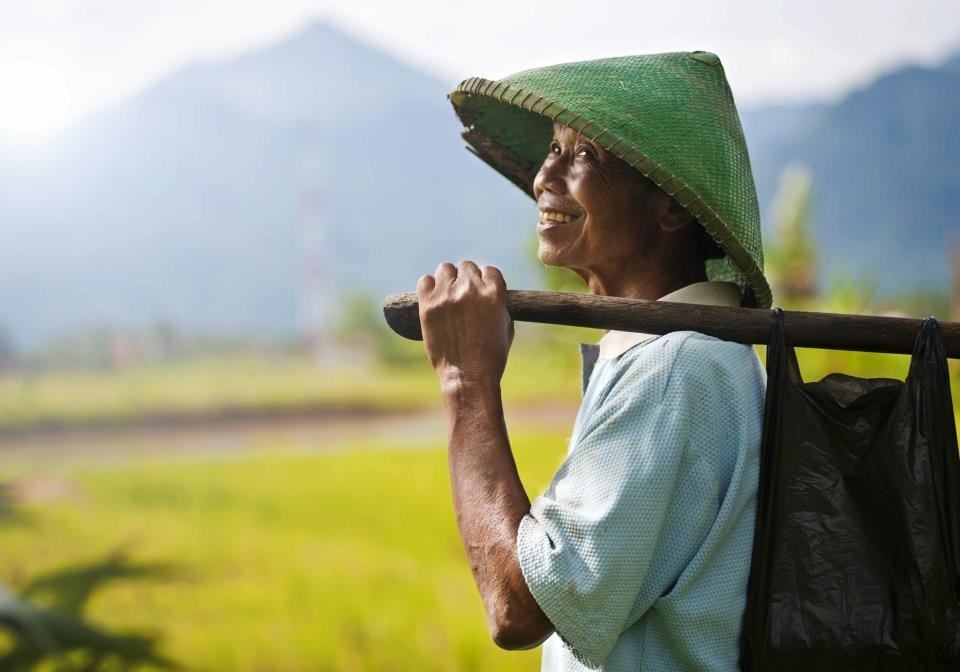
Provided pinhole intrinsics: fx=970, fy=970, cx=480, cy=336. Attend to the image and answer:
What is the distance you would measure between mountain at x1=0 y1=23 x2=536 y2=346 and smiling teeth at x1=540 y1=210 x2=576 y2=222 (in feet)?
13.1

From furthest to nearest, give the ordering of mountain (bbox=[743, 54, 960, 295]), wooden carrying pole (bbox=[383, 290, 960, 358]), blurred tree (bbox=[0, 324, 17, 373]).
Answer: blurred tree (bbox=[0, 324, 17, 373]), mountain (bbox=[743, 54, 960, 295]), wooden carrying pole (bbox=[383, 290, 960, 358])

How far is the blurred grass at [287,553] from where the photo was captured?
12.3 feet

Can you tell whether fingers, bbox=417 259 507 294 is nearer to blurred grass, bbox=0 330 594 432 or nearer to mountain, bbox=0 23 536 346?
blurred grass, bbox=0 330 594 432

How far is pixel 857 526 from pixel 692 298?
30 centimetres

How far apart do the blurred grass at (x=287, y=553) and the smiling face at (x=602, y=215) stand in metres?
2.61

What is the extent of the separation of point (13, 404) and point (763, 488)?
4.75 meters

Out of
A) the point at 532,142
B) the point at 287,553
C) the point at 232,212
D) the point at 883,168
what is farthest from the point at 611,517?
the point at 232,212

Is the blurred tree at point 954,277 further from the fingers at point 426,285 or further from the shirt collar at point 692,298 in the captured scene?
the fingers at point 426,285

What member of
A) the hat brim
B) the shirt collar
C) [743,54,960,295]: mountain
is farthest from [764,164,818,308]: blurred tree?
the shirt collar

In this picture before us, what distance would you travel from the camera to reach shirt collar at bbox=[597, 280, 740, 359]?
1070mm

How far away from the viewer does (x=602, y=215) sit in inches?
42.7

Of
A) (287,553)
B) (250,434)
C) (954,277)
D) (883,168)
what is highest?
(883,168)

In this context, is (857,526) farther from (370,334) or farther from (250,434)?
(370,334)

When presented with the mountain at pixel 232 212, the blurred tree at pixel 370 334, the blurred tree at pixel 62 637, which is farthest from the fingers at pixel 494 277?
the blurred tree at pixel 370 334
